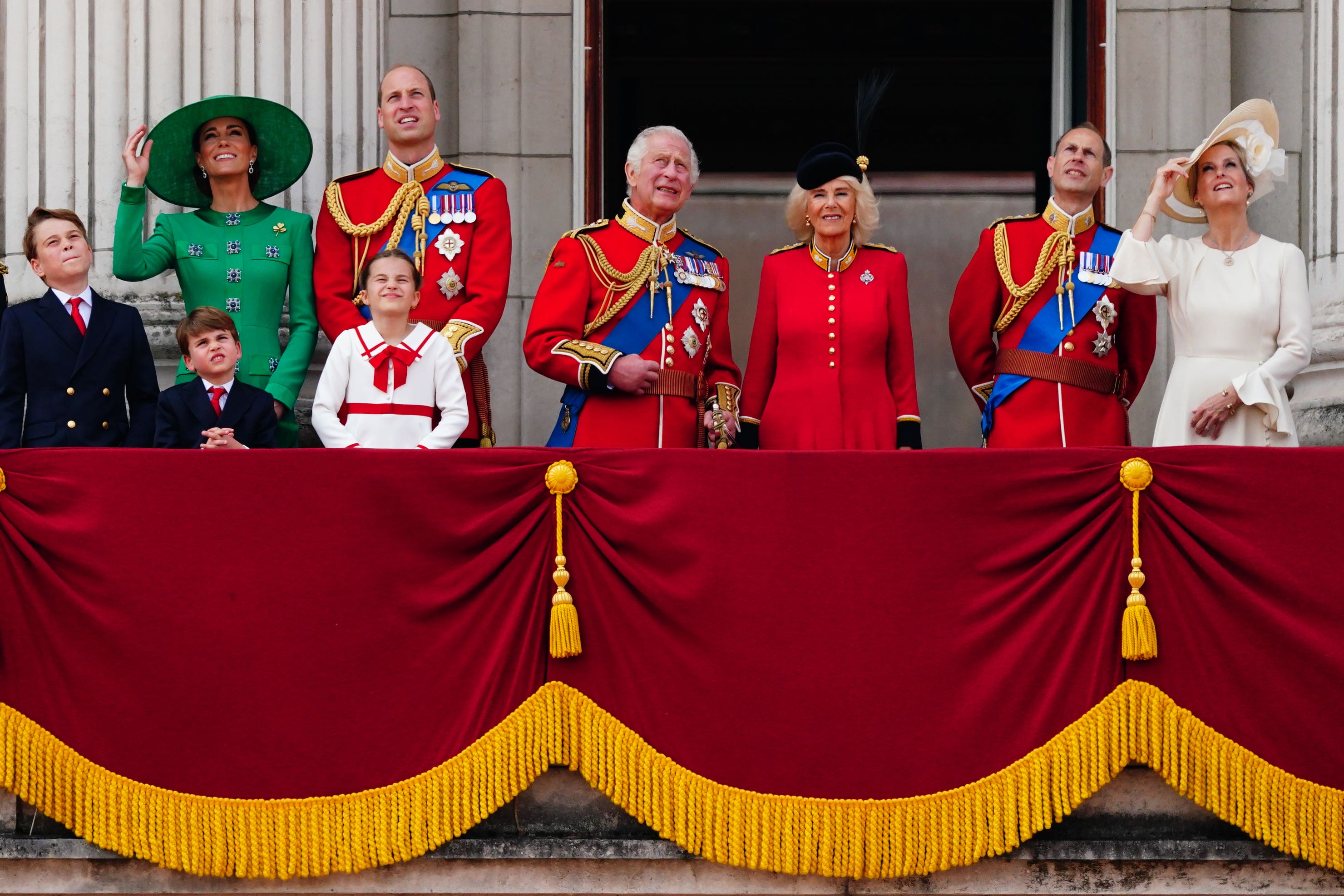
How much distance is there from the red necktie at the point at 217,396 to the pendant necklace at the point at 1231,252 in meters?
3.07

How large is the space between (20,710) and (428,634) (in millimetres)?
1091

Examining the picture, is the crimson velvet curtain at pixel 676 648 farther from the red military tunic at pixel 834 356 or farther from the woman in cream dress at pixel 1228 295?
the red military tunic at pixel 834 356

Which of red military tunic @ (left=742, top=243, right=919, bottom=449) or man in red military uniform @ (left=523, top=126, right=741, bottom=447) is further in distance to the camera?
red military tunic @ (left=742, top=243, right=919, bottom=449)

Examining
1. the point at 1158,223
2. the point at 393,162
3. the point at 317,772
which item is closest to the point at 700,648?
the point at 317,772

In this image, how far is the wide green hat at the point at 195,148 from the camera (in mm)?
6336

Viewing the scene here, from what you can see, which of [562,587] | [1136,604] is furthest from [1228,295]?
[562,587]

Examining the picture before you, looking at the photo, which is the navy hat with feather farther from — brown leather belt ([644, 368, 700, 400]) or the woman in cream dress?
the woman in cream dress

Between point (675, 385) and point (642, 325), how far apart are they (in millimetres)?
234

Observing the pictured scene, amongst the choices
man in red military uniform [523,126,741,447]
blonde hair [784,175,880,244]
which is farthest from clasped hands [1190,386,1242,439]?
man in red military uniform [523,126,741,447]

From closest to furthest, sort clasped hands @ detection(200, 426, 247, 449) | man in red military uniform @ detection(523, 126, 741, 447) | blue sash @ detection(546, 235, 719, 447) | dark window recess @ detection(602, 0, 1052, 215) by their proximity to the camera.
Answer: clasped hands @ detection(200, 426, 247, 449) → man in red military uniform @ detection(523, 126, 741, 447) → blue sash @ detection(546, 235, 719, 447) → dark window recess @ detection(602, 0, 1052, 215)

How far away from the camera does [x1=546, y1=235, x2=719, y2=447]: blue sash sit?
5.93 m

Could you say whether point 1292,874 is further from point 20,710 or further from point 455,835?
point 20,710

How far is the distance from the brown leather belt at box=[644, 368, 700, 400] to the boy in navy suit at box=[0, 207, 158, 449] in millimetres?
1545

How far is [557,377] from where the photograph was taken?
5.86 meters
